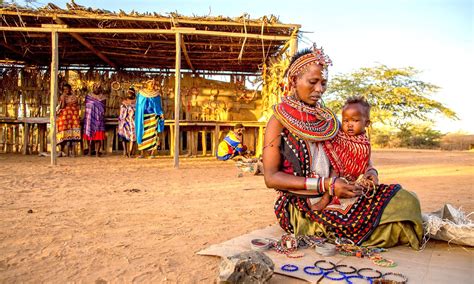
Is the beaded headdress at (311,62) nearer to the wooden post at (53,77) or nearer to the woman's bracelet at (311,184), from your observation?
the woman's bracelet at (311,184)

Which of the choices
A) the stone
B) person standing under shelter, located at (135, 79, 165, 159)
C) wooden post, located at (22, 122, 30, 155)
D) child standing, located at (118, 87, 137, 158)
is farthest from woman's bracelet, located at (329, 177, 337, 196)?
wooden post, located at (22, 122, 30, 155)

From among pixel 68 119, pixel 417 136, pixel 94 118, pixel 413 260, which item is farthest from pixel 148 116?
pixel 417 136

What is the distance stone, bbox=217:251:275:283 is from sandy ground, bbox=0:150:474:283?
230mm

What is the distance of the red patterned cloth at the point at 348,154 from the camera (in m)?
2.49

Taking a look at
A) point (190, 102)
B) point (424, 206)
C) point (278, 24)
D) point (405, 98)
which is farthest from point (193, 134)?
point (405, 98)

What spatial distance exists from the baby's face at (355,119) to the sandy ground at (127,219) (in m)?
1.18

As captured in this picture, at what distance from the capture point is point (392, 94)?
69.2ft

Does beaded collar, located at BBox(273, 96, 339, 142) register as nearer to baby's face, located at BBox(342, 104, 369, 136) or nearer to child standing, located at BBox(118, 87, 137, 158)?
baby's face, located at BBox(342, 104, 369, 136)

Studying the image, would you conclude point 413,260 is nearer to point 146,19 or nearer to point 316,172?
point 316,172

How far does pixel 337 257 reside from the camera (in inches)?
90.7

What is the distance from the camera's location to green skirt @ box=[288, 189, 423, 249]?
92.6 inches

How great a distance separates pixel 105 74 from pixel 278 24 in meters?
6.67

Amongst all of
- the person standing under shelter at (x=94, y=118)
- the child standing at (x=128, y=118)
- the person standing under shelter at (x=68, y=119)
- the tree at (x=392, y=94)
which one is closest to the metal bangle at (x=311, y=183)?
the child standing at (x=128, y=118)

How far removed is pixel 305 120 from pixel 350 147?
0.39m
